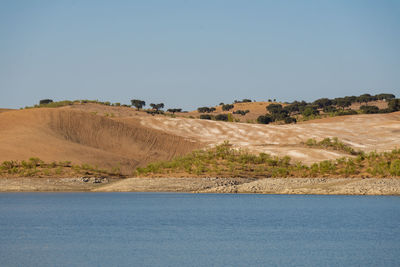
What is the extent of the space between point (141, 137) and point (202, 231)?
85.4 m

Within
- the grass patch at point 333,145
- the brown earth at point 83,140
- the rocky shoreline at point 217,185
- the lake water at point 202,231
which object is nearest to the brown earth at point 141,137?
the brown earth at point 83,140

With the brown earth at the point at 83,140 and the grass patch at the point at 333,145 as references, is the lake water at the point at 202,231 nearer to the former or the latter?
the brown earth at the point at 83,140

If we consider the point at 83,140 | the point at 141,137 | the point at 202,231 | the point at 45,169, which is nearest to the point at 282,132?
the point at 141,137

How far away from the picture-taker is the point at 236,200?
68375mm

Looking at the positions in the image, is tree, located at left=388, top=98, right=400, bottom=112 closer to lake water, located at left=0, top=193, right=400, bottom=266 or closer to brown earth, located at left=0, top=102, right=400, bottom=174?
brown earth, located at left=0, top=102, right=400, bottom=174

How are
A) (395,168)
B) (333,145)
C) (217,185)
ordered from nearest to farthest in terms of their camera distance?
1. (395,168)
2. (217,185)
3. (333,145)

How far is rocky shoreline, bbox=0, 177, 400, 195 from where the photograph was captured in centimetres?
7281

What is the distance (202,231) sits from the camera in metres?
44.3

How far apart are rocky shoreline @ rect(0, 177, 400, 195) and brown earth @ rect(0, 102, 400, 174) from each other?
1301 cm

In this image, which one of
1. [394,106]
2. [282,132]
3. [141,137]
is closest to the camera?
[141,137]

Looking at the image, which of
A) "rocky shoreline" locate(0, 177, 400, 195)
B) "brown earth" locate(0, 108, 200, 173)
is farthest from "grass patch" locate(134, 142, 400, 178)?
"brown earth" locate(0, 108, 200, 173)

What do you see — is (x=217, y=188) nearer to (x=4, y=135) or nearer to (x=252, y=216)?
(x=252, y=216)

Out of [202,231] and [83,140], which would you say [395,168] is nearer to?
[202,231]

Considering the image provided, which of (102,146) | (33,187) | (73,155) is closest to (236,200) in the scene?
(33,187)
